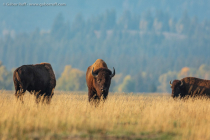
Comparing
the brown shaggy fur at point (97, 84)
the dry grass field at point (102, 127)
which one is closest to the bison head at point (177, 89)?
the brown shaggy fur at point (97, 84)

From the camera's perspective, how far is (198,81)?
2191cm

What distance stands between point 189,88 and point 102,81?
8.42 metres

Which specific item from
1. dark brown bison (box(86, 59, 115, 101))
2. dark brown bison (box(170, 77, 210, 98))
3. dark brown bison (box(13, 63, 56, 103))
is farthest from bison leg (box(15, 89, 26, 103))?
dark brown bison (box(170, 77, 210, 98))

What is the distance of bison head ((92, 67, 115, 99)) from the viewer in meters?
14.8

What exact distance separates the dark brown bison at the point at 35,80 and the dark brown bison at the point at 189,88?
309 inches

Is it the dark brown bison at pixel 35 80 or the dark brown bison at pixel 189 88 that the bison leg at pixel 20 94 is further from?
the dark brown bison at pixel 189 88

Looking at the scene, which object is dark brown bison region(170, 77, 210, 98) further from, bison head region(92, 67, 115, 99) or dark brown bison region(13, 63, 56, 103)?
dark brown bison region(13, 63, 56, 103)

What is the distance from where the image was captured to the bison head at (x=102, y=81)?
14805 millimetres

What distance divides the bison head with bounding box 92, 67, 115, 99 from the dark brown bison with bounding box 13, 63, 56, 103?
2500 millimetres

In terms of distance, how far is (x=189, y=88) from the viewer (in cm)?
2141

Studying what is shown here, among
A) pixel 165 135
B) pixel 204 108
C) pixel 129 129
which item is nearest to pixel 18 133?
pixel 129 129

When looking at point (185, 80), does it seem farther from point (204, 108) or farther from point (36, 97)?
point (36, 97)

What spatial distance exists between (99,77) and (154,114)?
10.7 ft

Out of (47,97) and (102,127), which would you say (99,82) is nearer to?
(47,97)
